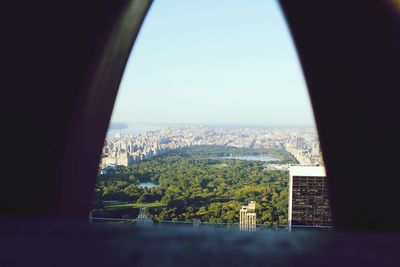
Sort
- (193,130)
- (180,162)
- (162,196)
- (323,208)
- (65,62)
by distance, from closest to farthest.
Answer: (65,62) < (323,208) < (162,196) < (180,162) < (193,130)

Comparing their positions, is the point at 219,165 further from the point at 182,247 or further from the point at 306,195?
the point at 182,247

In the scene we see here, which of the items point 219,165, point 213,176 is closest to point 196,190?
point 213,176

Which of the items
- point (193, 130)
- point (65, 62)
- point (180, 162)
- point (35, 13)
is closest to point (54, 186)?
point (65, 62)

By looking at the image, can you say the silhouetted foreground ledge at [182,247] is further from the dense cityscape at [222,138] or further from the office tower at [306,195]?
the dense cityscape at [222,138]

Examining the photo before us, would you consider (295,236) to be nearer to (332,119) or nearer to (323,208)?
(332,119)

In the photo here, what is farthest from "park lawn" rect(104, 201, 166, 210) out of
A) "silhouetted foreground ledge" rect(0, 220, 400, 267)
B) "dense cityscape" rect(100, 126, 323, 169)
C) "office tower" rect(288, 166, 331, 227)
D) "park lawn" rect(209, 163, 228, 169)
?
"silhouetted foreground ledge" rect(0, 220, 400, 267)

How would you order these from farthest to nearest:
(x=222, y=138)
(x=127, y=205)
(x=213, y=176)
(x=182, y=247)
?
1. (x=222, y=138)
2. (x=213, y=176)
3. (x=127, y=205)
4. (x=182, y=247)

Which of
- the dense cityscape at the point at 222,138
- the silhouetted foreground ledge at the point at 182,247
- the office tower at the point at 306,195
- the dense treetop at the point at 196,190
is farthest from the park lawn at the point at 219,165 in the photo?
the silhouetted foreground ledge at the point at 182,247
